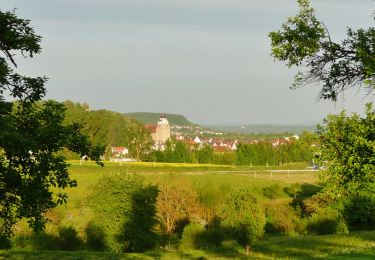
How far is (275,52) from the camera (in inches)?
533

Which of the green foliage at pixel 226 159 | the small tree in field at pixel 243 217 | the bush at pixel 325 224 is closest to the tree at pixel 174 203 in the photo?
the small tree in field at pixel 243 217

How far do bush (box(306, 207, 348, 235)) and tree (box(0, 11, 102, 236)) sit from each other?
3809 centimetres

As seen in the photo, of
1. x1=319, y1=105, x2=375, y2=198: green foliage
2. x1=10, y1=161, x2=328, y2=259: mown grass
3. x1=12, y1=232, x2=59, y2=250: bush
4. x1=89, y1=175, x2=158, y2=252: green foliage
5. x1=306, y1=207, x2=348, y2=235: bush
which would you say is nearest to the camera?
x1=319, y1=105, x2=375, y2=198: green foliage

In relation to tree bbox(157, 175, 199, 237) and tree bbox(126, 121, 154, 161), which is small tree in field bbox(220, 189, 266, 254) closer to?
tree bbox(157, 175, 199, 237)

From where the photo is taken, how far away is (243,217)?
41.0 metres

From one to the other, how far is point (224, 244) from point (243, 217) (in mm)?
7274

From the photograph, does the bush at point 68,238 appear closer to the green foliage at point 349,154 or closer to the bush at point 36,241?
→ the bush at point 36,241

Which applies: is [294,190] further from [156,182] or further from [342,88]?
[342,88]

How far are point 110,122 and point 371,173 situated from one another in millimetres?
107940

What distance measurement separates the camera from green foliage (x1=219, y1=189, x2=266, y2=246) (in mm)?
40875

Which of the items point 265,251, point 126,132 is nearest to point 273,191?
point 265,251

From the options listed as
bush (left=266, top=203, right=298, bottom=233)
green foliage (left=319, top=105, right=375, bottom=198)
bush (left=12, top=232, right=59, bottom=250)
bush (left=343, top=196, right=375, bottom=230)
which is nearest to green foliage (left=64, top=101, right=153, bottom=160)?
bush (left=266, top=203, right=298, bottom=233)

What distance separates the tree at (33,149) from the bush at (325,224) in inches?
1500

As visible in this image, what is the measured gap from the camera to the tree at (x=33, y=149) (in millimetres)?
11781
